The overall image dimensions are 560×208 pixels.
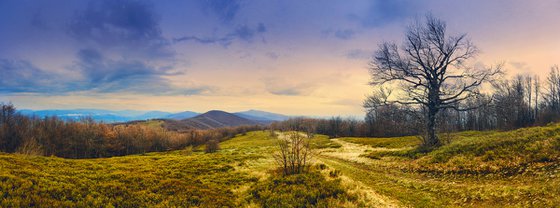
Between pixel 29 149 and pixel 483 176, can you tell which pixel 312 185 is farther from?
pixel 29 149

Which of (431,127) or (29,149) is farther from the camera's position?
(431,127)

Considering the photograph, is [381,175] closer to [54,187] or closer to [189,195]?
[189,195]

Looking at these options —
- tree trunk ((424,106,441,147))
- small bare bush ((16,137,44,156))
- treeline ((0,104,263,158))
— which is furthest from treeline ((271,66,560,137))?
treeline ((0,104,263,158))

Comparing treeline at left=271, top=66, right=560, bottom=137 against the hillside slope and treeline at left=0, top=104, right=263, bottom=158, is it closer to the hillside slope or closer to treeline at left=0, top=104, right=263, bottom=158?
the hillside slope

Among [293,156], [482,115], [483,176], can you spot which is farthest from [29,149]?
[482,115]

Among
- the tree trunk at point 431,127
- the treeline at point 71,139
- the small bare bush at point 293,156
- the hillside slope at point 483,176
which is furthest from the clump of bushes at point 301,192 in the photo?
the treeline at point 71,139

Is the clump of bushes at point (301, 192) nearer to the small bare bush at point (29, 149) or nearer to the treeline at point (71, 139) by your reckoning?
the small bare bush at point (29, 149)

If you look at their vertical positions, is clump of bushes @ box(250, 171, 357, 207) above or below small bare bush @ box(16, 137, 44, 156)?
above

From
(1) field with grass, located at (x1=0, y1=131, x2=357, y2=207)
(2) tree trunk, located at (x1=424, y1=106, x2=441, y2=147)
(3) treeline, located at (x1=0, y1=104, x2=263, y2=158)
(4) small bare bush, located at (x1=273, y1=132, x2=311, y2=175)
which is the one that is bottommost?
(3) treeline, located at (x1=0, y1=104, x2=263, y2=158)

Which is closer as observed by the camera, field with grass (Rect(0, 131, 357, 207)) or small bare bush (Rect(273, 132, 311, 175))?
field with grass (Rect(0, 131, 357, 207))

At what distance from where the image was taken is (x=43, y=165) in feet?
49.1

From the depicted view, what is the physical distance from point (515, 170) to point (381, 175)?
7.68 meters

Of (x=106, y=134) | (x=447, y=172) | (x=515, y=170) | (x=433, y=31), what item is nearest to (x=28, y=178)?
(x=447, y=172)

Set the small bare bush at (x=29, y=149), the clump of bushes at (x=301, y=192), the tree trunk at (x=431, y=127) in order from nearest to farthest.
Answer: the clump of bushes at (x=301, y=192)
the small bare bush at (x=29, y=149)
the tree trunk at (x=431, y=127)
